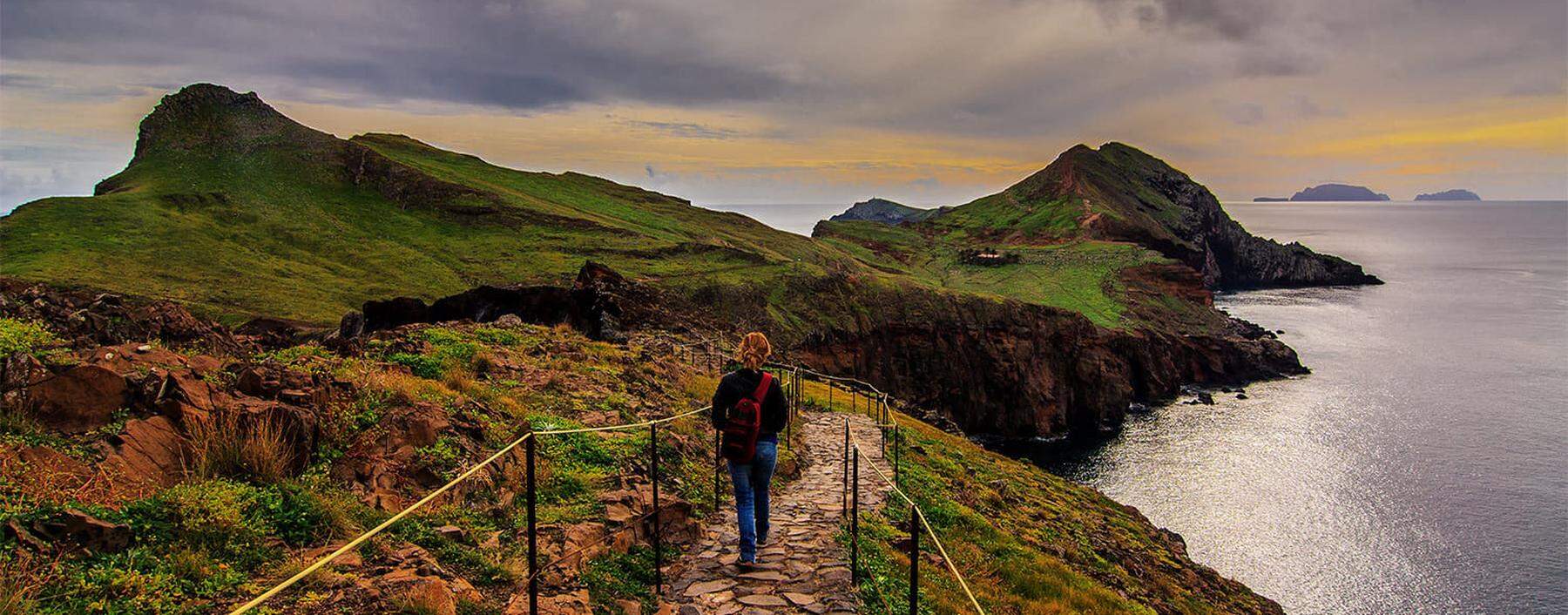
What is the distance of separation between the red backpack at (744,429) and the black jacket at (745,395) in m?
0.09

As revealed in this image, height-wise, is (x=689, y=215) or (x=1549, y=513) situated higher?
(x=689, y=215)

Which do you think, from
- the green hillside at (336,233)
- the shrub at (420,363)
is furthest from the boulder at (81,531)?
the green hillside at (336,233)

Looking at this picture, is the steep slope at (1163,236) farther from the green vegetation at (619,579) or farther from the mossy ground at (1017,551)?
the green vegetation at (619,579)

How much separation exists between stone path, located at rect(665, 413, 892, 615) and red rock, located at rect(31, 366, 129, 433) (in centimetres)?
658

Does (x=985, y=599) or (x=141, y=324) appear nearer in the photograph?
(x=985, y=599)

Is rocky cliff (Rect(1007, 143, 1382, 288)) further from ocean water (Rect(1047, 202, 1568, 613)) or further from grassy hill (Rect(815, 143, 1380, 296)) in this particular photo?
ocean water (Rect(1047, 202, 1568, 613))

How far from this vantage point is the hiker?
883 cm

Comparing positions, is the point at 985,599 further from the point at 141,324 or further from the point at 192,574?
the point at 141,324

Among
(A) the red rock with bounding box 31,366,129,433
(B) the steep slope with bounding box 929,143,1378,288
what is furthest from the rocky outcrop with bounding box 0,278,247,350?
(B) the steep slope with bounding box 929,143,1378,288

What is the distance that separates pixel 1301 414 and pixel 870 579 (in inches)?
3408

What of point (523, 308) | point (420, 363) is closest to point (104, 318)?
point (420, 363)

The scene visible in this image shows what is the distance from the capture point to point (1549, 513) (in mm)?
48812

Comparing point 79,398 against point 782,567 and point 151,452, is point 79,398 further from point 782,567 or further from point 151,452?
point 782,567

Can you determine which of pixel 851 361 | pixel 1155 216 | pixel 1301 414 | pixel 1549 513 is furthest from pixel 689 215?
pixel 1155 216
